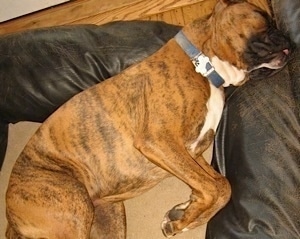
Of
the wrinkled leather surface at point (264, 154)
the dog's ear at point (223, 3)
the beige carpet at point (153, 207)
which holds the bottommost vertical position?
the beige carpet at point (153, 207)

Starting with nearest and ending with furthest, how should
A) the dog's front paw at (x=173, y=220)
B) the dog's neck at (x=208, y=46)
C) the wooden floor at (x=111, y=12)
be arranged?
1. the dog's neck at (x=208, y=46)
2. the dog's front paw at (x=173, y=220)
3. the wooden floor at (x=111, y=12)

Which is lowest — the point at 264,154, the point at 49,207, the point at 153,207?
the point at 153,207

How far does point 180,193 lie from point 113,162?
0.46 meters

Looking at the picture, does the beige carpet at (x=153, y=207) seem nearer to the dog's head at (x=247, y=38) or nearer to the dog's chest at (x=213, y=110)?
the dog's chest at (x=213, y=110)

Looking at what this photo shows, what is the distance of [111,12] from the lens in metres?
3.64

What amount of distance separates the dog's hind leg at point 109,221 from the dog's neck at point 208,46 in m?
0.83

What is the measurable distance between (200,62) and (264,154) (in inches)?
19.3

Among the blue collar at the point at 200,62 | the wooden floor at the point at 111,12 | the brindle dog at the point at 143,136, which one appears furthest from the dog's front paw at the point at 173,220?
the wooden floor at the point at 111,12

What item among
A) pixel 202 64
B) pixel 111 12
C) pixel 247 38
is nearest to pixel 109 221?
Result: pixel 202 64

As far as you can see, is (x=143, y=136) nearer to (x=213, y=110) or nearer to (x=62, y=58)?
(x=213, y=110)

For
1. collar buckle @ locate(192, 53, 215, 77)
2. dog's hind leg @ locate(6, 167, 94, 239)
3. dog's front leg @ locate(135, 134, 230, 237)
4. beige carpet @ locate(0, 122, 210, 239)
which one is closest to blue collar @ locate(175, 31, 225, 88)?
collar buckle @ locate(192, 53, 215, 77)

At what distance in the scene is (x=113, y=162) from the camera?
2.44 meters

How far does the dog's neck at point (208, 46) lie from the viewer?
2369 millimetres

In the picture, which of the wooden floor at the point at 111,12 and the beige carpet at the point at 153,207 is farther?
the wooden floor at the point at 111,12
